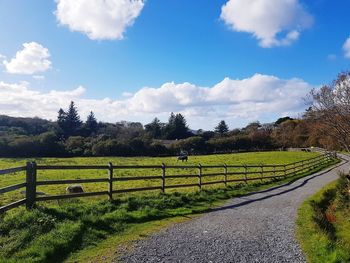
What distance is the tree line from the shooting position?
39.6m

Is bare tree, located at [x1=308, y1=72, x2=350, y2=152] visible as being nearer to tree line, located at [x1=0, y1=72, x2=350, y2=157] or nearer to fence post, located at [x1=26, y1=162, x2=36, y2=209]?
tree line, located at [x1=0, y1=72, x2=350, y2=157]

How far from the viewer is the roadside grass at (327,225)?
8656 mm

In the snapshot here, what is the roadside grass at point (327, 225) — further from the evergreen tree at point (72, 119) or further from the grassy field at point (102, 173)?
the evergreen tree at point (72, 119)

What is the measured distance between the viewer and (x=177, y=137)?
130500 mm

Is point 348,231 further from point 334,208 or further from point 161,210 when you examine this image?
point 161,210

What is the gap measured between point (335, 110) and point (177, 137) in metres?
93.6

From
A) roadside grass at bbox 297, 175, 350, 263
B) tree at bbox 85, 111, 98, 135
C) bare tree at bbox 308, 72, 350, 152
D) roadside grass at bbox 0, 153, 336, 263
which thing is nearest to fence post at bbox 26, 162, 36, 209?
roadside grass at bbox 0, 153, 336, 263

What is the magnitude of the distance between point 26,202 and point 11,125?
126494 millimetres

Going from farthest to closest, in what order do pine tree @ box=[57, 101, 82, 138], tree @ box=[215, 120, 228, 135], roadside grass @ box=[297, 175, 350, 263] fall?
1. tree @ box=[215, 120, 228, 135]
2. pine tree @ box=[57, 101, 82, 138]
3. roadside grass @ box=[297, 175, 350, 263]

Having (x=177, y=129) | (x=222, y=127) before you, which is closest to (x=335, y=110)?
(x=177, y=129)

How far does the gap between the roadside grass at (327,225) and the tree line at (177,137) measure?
17.1 metres

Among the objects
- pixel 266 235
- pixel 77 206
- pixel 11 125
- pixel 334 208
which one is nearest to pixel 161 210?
pixel 77 206

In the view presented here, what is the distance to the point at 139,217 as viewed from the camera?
36.4 feet

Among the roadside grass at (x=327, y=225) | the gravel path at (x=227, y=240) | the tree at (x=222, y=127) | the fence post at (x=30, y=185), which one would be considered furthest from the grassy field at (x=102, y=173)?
the tree at (x=222, y=127)
